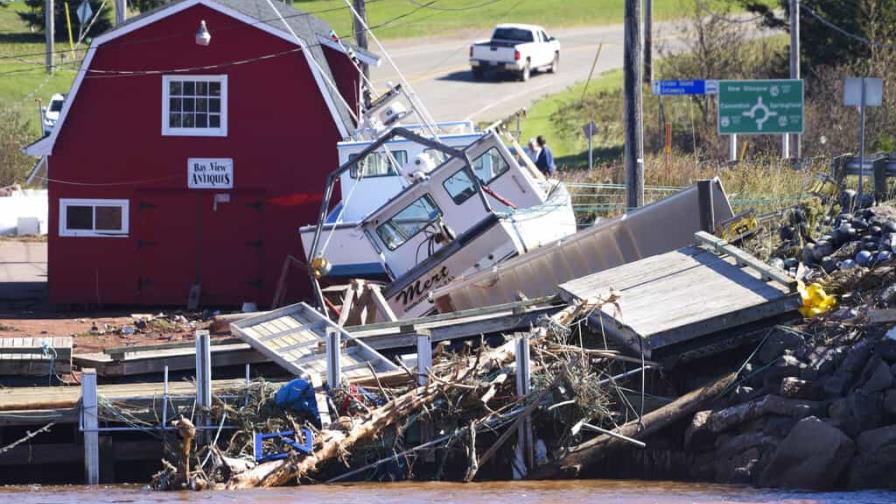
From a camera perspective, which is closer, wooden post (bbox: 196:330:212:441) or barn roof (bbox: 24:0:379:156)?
wooden post (bbox: 196:330:212:441)

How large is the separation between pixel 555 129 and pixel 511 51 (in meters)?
7.41

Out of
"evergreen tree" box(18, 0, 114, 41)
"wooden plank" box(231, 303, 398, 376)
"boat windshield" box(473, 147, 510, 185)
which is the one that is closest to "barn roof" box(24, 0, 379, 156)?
"boat windshield" box(473, 147, 510, 185)

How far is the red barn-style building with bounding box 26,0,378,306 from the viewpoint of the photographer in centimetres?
2758

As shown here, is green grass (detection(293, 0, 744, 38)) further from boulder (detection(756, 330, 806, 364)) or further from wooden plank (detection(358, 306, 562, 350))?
boulder (detection(756, 330, 806, 364))

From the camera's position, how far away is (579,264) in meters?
21.7

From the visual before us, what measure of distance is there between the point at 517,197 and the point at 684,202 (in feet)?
13.0

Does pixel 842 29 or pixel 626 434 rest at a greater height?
pixel 842 29

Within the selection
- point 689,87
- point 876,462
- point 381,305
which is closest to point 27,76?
point 689,87

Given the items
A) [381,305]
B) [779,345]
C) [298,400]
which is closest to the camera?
[298,400]

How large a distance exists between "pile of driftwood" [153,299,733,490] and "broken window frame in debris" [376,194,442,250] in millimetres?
7582

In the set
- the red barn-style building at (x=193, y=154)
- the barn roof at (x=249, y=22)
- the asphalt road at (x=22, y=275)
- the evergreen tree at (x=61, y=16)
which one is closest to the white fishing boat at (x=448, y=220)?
the barn roof at (x=249, y=22)

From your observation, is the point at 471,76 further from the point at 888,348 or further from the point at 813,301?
the point at 888,348

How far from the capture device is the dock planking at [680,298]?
54.9ft

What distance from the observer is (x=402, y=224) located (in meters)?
24.2
